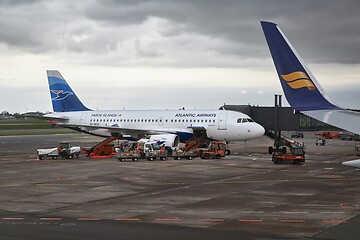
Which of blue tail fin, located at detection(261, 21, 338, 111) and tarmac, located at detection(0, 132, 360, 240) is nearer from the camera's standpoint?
blue tail fin, located at detection(261, 21, 338, 111)

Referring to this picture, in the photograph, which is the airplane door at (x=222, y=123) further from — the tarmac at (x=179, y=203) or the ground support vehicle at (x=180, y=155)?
the tarmac at (x=179, y=203)

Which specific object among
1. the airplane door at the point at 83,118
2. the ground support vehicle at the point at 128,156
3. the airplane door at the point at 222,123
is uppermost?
the airplane door at the point at 83,118

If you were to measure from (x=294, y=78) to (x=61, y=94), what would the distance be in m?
51.7

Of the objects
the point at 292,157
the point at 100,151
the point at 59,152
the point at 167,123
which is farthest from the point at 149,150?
the point at 292,157

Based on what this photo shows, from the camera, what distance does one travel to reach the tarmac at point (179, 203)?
16359mm

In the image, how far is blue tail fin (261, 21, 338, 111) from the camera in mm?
15180

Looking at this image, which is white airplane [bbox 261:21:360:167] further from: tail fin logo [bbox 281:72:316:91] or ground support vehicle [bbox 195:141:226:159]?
ground support vehicle [bbox 195:141:226:159]

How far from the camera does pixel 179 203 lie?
22.0 m

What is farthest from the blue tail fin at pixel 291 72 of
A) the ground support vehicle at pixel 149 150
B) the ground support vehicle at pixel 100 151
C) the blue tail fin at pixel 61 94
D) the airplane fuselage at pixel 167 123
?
the blue tail fin at pixel 61 94

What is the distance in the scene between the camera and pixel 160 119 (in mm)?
55938

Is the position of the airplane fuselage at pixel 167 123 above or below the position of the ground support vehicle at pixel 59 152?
above

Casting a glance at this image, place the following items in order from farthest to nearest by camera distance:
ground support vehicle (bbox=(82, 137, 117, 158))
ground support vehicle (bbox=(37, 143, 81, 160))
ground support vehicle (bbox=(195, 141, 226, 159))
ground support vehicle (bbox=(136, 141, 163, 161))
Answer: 1. ground support vehicle (bbox=(82, 137, 117, 158))
2. ground support vehicle (bbox=(37, 143, 81, 160))
3. ground support vehicle (bbox=(195, 141, 226, 159))
4. ground support vehicle (bbox=(136, 141, 163, 161))

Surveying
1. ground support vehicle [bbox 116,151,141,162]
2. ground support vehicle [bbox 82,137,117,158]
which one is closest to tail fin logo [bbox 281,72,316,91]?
ground support vehicle [bbox 116,151,141,162]

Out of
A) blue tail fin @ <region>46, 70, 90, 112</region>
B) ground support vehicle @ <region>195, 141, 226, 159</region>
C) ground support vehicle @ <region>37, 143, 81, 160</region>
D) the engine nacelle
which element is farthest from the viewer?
blue tail fin @ <region>46, 70, 90, 112</region>
